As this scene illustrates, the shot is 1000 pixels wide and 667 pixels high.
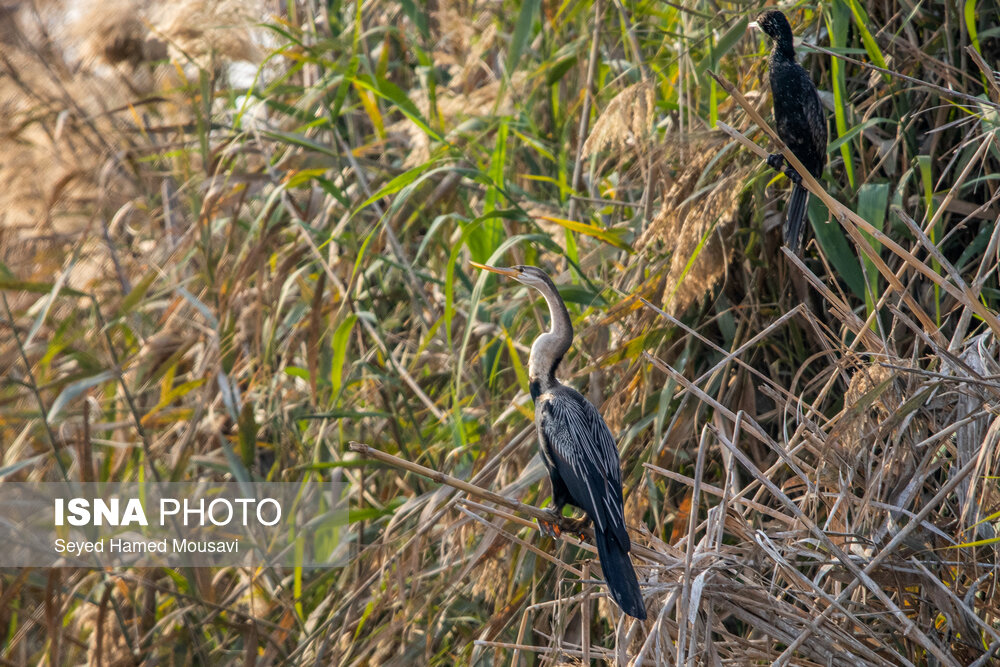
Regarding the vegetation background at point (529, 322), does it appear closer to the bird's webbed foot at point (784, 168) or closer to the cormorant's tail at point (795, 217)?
the cormorant's tail at point (795, 217)

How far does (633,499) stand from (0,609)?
6.77 ft

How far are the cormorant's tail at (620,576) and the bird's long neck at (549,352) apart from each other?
399 millimetres

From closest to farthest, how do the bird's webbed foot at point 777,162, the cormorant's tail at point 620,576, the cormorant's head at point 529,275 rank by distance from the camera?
the cormorant's tail at point 620,576, the bird's webbed foot at point 777,162, the cormorant's head at point 529,275

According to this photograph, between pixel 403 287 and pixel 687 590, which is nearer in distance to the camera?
pixel 687 590

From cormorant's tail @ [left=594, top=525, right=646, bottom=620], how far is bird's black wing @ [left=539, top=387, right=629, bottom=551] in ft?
0.26

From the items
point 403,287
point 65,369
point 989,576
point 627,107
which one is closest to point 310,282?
point 403,287

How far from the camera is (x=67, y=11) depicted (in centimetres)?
367

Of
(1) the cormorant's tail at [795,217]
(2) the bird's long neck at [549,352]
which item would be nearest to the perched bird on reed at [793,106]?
(1) the cormorant's tail at [795,217]

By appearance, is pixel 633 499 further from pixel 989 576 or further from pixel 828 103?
pixel 828 103

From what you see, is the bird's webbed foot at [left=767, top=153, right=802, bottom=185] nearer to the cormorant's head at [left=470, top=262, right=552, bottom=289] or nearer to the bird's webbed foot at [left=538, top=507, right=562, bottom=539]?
the cormorant's head at [left=470, top=262, right=552, bottom=289]

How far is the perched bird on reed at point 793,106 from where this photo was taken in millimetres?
1731

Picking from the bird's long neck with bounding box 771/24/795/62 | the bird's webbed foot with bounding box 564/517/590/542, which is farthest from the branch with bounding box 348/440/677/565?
the bird's long neck with bounding box 771/24/795/62

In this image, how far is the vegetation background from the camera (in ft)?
5.79

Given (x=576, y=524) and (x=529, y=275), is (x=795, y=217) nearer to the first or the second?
(x=529, y=275)
